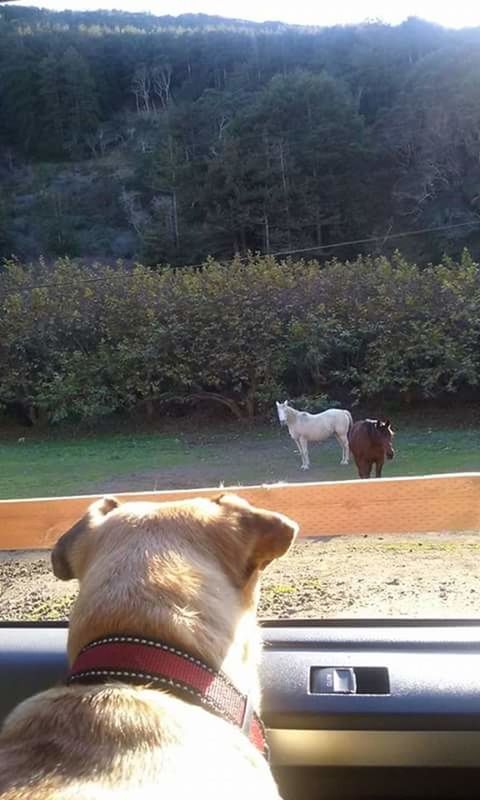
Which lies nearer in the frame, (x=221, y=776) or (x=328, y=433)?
(x=221, y=776)

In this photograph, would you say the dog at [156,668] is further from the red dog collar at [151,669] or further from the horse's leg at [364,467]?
the horse's leg at [364,467]

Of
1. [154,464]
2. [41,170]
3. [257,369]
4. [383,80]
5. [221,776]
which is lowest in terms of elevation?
[257,369]

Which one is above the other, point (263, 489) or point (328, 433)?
point (263, 489)

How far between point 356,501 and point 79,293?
5.46 m

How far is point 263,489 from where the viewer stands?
2158 mm

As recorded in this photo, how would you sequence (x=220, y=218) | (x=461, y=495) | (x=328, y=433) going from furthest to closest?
1. (x=328, y=433)
2. (x=220, y=218)
3. (x=461, y=495)

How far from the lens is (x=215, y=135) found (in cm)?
352

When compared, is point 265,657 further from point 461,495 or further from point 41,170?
point 41,170

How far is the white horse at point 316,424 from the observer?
6.33 metres

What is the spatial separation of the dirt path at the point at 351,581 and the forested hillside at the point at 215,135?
174 centimetres

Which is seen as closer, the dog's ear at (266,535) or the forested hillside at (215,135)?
the dog's ear at (266,535)

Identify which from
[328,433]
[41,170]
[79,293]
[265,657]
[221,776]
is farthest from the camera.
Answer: [79,293]

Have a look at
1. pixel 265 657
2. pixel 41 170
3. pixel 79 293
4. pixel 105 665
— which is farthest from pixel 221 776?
pixel 79 293

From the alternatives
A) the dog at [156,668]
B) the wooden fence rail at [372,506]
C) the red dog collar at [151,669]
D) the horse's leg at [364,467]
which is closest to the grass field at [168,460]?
the horse's leg at [364,467]
